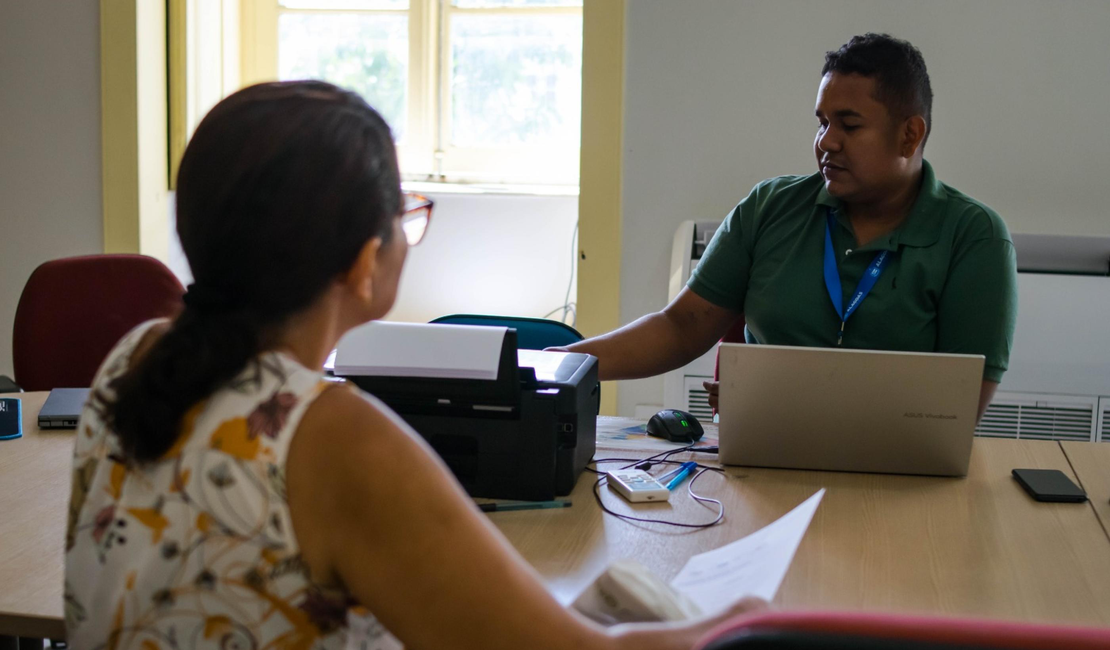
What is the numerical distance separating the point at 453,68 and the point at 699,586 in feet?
12.0

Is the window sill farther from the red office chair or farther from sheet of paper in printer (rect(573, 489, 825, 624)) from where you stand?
the red office chair

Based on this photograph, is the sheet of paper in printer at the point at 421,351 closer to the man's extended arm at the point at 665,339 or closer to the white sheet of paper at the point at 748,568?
the white sheet of paper at the point at 748,568

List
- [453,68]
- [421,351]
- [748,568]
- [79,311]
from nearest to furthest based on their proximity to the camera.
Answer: [748,568] → [421,351] → [79,311] → [453,68]

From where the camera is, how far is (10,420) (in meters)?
1.71

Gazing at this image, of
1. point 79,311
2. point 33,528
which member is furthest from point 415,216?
point 79,311

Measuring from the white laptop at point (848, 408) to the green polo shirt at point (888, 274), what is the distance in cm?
41

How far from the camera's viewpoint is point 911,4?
3.06 meters

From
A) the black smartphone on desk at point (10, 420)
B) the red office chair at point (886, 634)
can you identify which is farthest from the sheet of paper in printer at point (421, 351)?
the red office chair at point (886, 634)

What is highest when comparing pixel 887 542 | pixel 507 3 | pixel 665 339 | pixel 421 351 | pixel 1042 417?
pixel 507 3

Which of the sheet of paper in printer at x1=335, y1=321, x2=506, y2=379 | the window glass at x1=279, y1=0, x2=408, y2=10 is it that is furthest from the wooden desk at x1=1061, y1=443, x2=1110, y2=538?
the window glass at x1=279, y1=0, x2=408, y2=10

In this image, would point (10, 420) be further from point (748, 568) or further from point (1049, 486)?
point (1049, 486)

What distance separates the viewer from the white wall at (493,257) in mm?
4184

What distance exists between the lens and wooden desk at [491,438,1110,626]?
44.8 inches

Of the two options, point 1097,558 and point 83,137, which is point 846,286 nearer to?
point 1097,558
